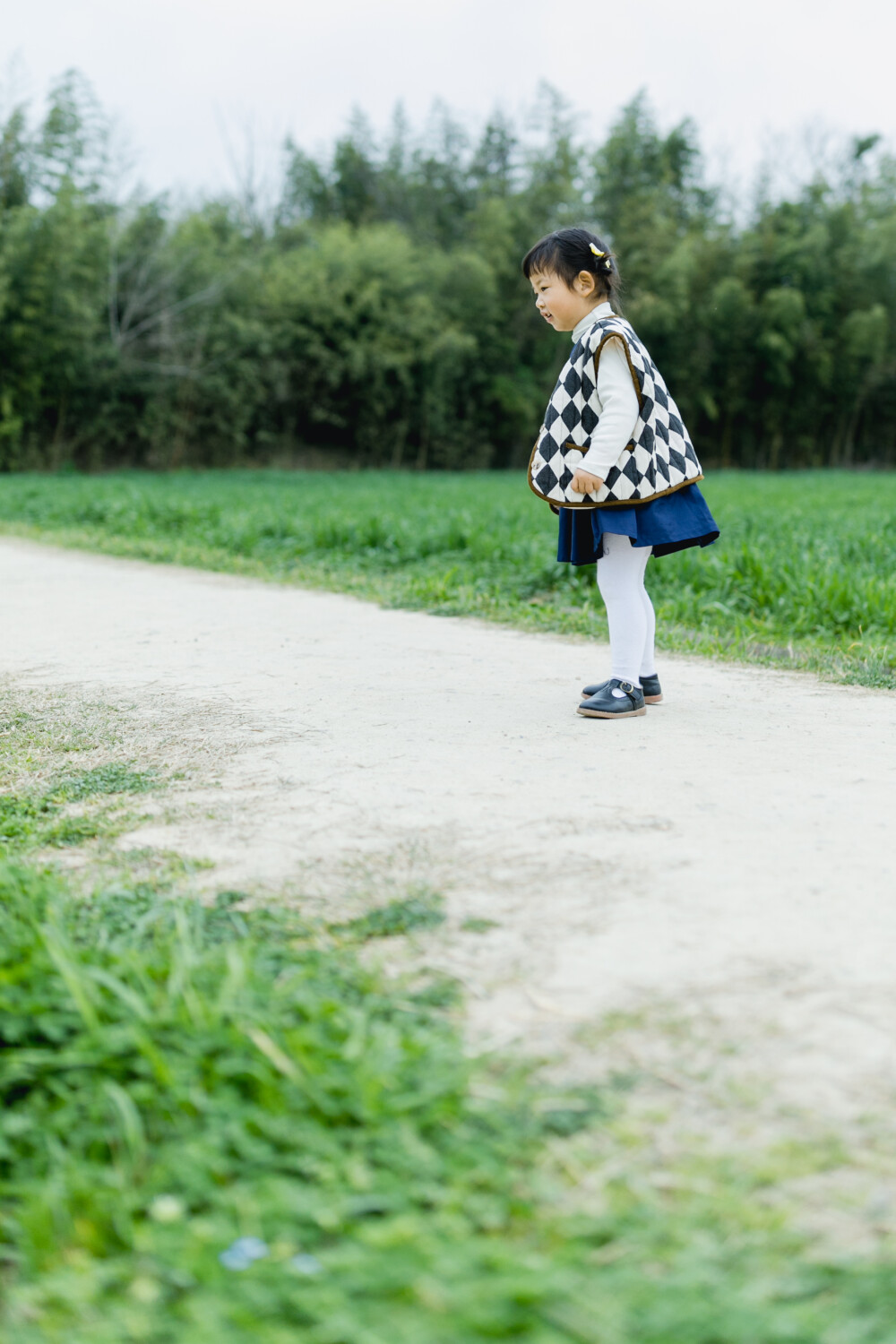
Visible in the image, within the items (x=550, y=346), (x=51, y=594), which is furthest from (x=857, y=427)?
(x=51, y=594)

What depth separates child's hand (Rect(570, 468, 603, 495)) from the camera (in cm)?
329

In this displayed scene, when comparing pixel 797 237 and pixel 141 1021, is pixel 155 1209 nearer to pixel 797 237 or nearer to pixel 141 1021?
pixel 141 1021

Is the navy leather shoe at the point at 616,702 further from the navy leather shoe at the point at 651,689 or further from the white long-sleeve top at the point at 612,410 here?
the white long-sleeve top at the point at 612,410

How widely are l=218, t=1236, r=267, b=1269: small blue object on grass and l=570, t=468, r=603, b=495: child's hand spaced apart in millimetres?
2446

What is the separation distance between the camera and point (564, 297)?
11.2 feet

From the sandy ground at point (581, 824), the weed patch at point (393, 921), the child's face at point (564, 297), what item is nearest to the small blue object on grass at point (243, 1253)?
the sandy ground at point (581, 824)

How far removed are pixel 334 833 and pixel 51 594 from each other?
14.3ft

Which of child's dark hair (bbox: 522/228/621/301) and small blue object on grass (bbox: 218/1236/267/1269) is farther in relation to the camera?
child's dark hair (bbox: 522/228/621/301)

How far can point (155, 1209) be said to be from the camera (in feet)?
4.17

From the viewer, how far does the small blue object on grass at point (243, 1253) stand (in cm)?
119

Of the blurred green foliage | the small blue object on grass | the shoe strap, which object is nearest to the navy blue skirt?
the shoe strap

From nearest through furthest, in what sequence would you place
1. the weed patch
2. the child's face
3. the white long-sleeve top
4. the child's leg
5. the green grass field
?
the weed patch, the white long-sleeve top, the child's face, the child's leg, the green grass field

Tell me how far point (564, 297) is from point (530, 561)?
355cm

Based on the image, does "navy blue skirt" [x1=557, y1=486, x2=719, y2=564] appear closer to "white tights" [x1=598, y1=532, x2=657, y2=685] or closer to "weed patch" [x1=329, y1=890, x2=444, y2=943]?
"white tights" [x1=598, y1=532, x2=657, y2=685]
